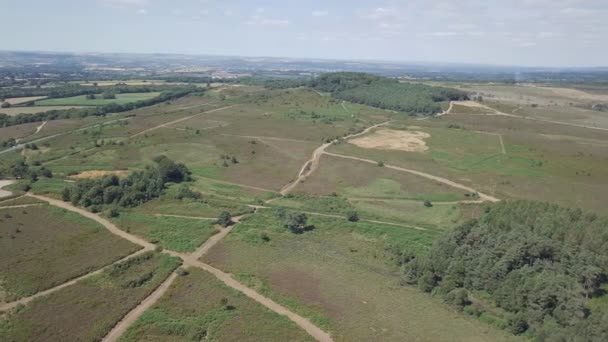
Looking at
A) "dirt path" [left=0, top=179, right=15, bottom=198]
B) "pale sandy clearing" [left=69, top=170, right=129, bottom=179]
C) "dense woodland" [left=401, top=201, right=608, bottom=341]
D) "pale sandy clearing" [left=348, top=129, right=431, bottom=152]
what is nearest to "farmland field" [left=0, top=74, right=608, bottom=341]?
"dense woodland" [left=401, top=201, right=608, bottom=341]

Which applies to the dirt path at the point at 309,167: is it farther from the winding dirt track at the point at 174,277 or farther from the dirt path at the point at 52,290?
the dirt path at the point at 52,290

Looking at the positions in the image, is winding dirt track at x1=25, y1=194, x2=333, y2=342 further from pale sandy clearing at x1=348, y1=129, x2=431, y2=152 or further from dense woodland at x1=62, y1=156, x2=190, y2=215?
pale sandy clearing at x1=348, y1=129, x2=431, y2=152

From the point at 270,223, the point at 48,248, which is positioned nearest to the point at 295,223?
the point at 270,223

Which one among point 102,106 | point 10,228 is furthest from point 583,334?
point 102,106

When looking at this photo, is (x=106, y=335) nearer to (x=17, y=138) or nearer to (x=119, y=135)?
(x=119, y=135)

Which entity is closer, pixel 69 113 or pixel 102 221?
pixel 102 221

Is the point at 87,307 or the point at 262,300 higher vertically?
the point at 262,300

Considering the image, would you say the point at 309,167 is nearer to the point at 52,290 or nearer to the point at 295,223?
the point at 295,223
